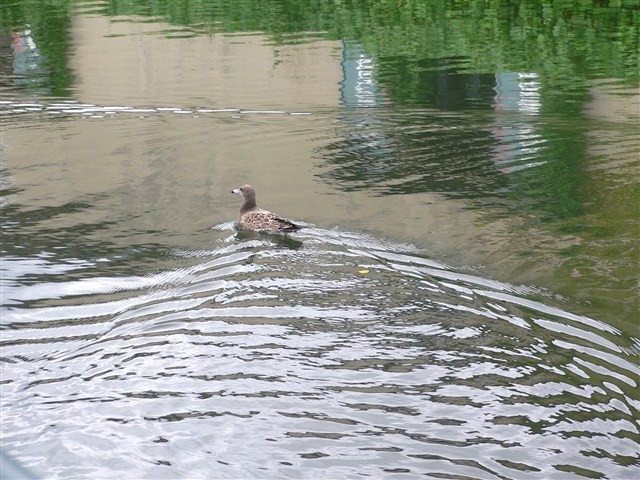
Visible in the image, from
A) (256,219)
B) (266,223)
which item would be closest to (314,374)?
(266,223)

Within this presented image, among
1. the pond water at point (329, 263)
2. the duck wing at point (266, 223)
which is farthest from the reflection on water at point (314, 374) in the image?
the duck wing at point (266, 223)

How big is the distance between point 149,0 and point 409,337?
18.3 metres

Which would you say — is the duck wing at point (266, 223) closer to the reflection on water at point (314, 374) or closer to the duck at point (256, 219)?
the duck at point (256, 219)

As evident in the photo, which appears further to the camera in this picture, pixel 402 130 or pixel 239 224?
pixel 402 130

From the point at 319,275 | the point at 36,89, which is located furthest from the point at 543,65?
the point at 319,275

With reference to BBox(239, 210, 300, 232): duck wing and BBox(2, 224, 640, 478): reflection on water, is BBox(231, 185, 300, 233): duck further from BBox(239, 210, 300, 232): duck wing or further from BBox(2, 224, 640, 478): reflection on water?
BBox(2, 224, 640, 478): reflection on water

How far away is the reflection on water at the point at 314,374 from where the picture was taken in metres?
5.81

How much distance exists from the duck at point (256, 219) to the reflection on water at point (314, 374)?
74 centimetres

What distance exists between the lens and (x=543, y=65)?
1645 cm

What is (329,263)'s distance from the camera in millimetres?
8680

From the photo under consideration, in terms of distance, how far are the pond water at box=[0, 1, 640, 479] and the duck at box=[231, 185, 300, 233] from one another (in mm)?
97

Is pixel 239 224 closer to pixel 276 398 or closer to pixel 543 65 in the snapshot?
pixel 276 398

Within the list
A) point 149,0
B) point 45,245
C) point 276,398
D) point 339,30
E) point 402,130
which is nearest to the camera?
point 276,398

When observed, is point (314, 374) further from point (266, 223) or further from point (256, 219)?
point (256, 219)
